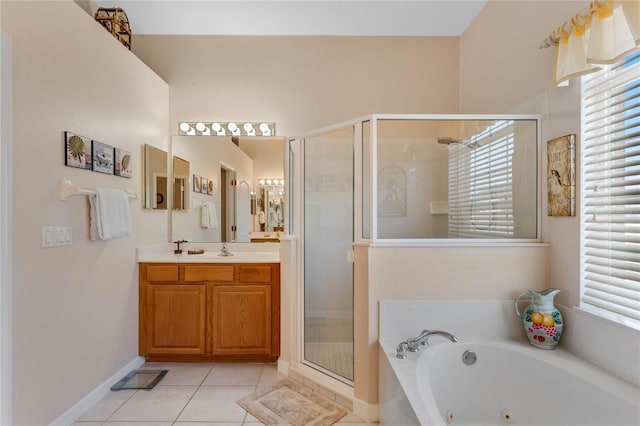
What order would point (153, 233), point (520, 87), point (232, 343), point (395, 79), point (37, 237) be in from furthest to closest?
point (395, 79), point (153, 233), point (232, 343), point (520, 87), point (37, 237)

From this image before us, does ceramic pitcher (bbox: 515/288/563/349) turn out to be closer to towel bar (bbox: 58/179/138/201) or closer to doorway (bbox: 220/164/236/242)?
doorway (bbox: 220/164/236/242)

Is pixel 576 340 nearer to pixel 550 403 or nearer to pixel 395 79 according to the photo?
pixel 550 403

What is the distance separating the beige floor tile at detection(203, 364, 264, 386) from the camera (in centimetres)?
234

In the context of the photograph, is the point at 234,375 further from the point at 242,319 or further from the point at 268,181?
the point at 268,181

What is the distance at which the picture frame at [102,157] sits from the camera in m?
2.12

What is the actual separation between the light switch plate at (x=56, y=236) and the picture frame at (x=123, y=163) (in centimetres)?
63

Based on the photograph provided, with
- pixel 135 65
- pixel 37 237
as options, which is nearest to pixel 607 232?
pixel 37 237

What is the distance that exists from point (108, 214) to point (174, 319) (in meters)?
1.03

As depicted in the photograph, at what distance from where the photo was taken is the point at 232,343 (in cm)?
258

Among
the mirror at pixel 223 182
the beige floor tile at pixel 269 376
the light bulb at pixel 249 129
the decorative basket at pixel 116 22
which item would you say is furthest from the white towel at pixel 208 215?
the decorative basket at pixel 116 22

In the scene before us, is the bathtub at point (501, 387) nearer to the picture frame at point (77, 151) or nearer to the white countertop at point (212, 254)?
the white countertop at point (212, 254)

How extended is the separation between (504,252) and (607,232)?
516 millimetres

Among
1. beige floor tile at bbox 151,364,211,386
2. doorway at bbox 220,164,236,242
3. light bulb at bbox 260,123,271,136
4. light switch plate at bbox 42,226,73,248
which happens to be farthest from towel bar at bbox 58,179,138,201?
light bulb at bbox 260,123,271,136

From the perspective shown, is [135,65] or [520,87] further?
[135,65]
